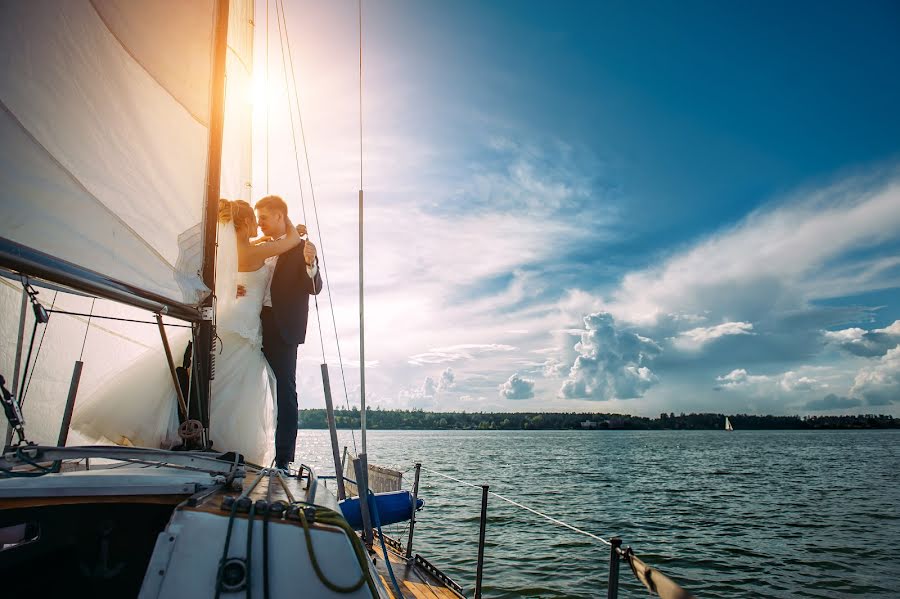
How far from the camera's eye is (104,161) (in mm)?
2717

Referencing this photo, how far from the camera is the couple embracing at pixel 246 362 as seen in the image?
129 inches

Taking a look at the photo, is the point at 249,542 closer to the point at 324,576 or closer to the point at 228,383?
the point at 324,576

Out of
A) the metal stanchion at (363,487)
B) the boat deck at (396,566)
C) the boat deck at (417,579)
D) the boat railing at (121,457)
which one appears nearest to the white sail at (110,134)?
the boat railing at (121,457)

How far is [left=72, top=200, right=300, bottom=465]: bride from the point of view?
10.7ft

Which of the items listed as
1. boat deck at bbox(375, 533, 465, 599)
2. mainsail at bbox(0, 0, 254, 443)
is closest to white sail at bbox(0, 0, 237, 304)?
mainsail at bbox(0, 0, 254, 443)

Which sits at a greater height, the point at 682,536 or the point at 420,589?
the point at 420,589

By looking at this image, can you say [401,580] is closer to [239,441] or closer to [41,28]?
[239,441]

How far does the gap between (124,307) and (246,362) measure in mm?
893

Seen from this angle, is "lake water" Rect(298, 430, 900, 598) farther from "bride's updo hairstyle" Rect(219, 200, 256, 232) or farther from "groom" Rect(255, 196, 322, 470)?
"bride's updo hairstyle" Rect(219, 200, 256, 232)

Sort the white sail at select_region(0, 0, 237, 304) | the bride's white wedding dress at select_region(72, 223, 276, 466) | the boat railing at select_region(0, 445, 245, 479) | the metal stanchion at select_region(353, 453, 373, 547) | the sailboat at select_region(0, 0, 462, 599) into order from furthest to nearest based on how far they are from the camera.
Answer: the bride's white wedding dress at select_region(72, 223, 276, 466) < the metal stanchion at select_region(353, 453, 373, 547) < the white sail at select_region(0, 0, 237, 304) < the boat railing at select_region(0, 445, 245, 479) < the sailboat at select_region(0, 0, 462, 599)

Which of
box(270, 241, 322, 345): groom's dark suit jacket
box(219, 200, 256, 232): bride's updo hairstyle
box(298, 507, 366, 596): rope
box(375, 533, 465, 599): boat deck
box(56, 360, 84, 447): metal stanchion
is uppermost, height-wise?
box(219, 200, 256, 232): bride's updo hairstyle

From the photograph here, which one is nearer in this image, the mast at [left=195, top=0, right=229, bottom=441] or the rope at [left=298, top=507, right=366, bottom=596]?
the rope at [left=298, top=507, right=366, bottom=596]

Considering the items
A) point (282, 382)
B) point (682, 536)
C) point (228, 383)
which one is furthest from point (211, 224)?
point (682, 536)

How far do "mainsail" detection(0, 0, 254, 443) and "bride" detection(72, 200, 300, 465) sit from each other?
34 centimetres
